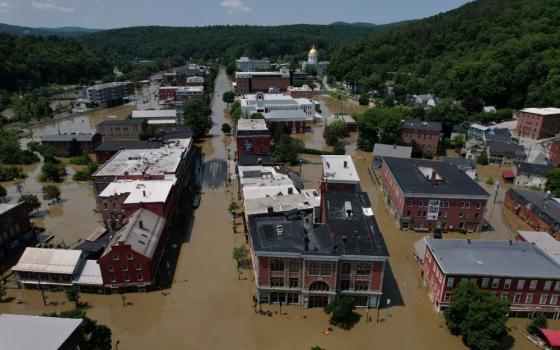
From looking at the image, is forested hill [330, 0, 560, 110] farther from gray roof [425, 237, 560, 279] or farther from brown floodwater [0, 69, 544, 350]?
brown floodwater [0, 69, 544, 350]

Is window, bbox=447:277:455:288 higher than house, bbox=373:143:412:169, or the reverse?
house, bbox=373:143:412:169

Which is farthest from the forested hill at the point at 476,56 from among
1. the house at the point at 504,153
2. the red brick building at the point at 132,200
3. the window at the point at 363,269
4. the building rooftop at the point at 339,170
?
the red brick building at the point at 132,200

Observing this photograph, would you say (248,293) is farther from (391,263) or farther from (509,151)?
(509,151)

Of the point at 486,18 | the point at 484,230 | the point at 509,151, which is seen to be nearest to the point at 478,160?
the point at 509,151

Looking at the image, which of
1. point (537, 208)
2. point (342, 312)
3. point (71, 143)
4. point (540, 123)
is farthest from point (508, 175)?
point (71, 143)

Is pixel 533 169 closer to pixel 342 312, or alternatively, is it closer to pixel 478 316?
pixel 478 316

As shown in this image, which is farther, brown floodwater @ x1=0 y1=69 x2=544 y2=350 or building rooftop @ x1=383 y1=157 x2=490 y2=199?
building rooftop @ x1=383 y1=157 x2=490 y2=199

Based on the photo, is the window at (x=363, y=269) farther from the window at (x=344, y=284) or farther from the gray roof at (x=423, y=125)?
the gray roof at (x=423, y=125)

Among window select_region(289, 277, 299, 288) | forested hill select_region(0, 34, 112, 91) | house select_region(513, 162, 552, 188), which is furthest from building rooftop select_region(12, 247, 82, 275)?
forested hill select_region(0, 34, 112, 91)
